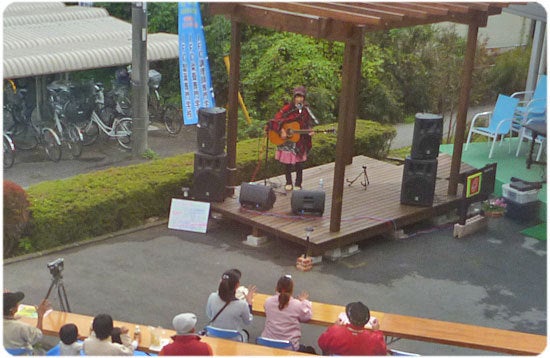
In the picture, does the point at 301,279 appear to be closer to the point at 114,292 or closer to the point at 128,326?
the point at 114,292

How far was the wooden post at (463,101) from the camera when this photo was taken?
10836 millimetres

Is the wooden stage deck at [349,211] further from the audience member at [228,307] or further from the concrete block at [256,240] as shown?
the audience member at [228,307]

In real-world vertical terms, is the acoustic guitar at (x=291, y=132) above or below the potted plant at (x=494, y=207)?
above

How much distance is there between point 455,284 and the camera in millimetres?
9805

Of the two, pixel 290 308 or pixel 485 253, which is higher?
pixel 290 308

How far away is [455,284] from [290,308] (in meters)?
3.09

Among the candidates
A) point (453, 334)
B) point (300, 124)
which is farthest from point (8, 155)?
point (453, 334)

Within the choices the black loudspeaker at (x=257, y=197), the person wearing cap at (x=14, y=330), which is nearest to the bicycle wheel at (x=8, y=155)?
the black loudspeaker at (x=257, y=197)

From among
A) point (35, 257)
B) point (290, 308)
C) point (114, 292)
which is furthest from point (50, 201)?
point (290, 308)

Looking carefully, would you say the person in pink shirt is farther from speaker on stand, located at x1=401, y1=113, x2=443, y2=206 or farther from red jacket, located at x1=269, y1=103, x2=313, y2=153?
speaker on stand, located at x1=401, y1=113, x2=443, y2=206

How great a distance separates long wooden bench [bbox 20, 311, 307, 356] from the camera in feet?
23.1

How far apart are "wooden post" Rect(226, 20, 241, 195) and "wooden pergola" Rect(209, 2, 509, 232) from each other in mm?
12

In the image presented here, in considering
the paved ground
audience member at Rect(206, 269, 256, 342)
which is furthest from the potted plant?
audience member at Rect(206, 269, 256, 342)

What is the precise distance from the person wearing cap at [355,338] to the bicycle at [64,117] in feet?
27.8
